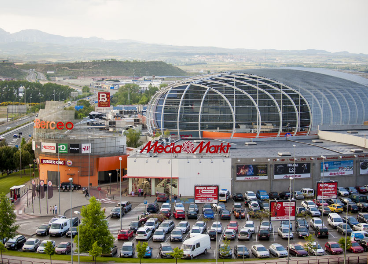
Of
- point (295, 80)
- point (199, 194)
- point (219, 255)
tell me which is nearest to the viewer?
point (219, 255)

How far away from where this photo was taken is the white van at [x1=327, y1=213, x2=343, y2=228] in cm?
5058

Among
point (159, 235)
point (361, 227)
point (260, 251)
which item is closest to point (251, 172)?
point (361, 227)

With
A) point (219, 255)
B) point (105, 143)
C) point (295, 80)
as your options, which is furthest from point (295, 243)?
point (295, 80)

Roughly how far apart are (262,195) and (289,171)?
6162 millimetres

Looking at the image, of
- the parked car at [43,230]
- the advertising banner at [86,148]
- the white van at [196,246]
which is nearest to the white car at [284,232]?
the white van at [196,246]

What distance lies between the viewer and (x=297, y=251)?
42.5 m

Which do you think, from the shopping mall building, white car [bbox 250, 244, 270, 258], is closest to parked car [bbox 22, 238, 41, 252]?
white car [bbox 250, 244, 270, 258]

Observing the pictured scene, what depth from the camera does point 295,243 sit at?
4566cm

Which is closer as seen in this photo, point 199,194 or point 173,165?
point 199,194

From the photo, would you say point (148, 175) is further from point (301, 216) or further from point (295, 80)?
point (295, 80)

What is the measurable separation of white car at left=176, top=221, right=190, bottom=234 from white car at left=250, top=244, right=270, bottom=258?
8328 millimetres

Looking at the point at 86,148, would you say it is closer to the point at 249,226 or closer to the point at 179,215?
the point at 179,215

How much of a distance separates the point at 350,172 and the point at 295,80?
31.6 metres

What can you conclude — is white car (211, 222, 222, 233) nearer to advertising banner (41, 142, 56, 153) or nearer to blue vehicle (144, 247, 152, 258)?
blue vehicle (144, 247, 152, 258)
